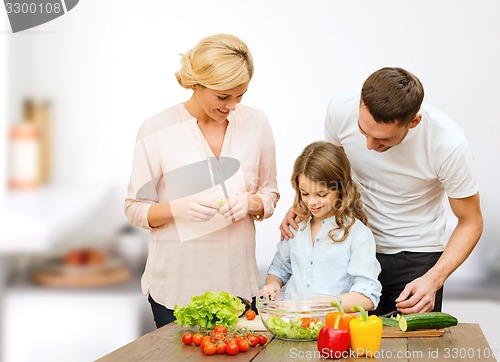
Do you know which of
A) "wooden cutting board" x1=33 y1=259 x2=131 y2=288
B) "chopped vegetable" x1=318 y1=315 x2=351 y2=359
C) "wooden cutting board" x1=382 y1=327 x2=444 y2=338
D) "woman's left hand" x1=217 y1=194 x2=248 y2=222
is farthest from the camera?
"wooden cutting board" x1=33 y1=259 x2=131 y2=288

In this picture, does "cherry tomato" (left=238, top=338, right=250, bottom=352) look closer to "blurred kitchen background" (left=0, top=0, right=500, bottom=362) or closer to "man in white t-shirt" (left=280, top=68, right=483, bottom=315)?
"man in white t-shirt" (left=280, top=68, right=483, bottom=315)

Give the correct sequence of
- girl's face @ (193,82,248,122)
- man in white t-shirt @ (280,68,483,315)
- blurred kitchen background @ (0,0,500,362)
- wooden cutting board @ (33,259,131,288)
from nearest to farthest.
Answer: man in white t-shirt @ (280,68,483,315) < girl's face @ (193,82,248,122) < blurred kitchen background @ (0,0,500,362) < wooden cutting board @ (33,259,131,288)

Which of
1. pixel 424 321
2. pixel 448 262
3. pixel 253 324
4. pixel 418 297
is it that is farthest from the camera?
pixel 448 262

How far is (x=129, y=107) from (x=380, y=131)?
6.30 ft

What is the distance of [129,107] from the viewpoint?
400 cm

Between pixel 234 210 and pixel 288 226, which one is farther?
pixel 288 226

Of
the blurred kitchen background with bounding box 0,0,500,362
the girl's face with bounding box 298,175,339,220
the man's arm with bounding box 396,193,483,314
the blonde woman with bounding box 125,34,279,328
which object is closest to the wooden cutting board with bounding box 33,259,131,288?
the blurred kitchen background with bounding box 0,0,500,362

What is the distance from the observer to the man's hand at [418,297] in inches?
97.3

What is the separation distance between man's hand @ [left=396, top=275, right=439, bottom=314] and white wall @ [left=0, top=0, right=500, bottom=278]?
1.33m

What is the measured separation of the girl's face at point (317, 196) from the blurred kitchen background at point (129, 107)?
50.7 inches

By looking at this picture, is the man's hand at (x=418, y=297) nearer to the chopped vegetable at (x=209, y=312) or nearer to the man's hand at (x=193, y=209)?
the chopped vegetable at (x=209, y=312)

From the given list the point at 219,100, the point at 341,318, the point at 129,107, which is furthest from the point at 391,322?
the point at 129,107

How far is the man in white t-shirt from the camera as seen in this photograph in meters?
2.40

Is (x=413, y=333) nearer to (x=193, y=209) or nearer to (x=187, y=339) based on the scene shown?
(x=187, y=339)
